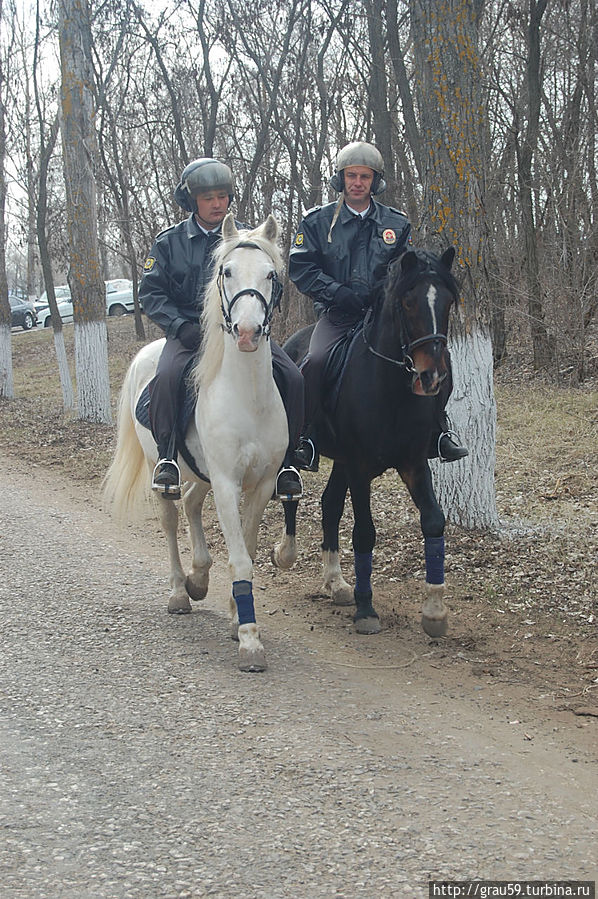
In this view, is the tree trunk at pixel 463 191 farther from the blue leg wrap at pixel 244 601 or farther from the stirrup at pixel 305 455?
the blue leg wrap at pixel 244 601

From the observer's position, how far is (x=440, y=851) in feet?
10.7

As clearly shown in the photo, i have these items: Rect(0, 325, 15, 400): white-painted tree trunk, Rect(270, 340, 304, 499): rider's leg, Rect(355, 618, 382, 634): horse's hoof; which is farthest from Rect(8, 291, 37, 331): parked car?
Rect(355, 618, 382, 634): horse's hoof

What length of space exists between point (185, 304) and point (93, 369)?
8.92 meters

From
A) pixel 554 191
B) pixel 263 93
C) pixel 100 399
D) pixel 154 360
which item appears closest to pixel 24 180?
pixel 263 93

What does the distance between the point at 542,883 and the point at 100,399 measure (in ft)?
42.3

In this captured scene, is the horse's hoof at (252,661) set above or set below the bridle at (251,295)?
below

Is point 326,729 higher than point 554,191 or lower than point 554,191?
lower

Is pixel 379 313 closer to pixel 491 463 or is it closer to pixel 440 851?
pixel 491 463

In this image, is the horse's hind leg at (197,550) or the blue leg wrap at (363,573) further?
the horse's hind leg at (197,550)

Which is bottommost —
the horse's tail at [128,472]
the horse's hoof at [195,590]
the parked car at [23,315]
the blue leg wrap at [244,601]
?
the horse's hoof at [195,590]

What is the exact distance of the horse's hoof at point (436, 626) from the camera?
549cm

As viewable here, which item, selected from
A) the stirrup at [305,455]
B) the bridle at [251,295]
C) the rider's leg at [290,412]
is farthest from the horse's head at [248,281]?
the stirrup at [305,455]

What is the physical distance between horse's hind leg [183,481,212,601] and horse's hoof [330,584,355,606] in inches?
36.2

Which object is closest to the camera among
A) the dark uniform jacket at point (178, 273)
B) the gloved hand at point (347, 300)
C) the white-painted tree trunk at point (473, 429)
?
the gloved hand at point (347, 300)
